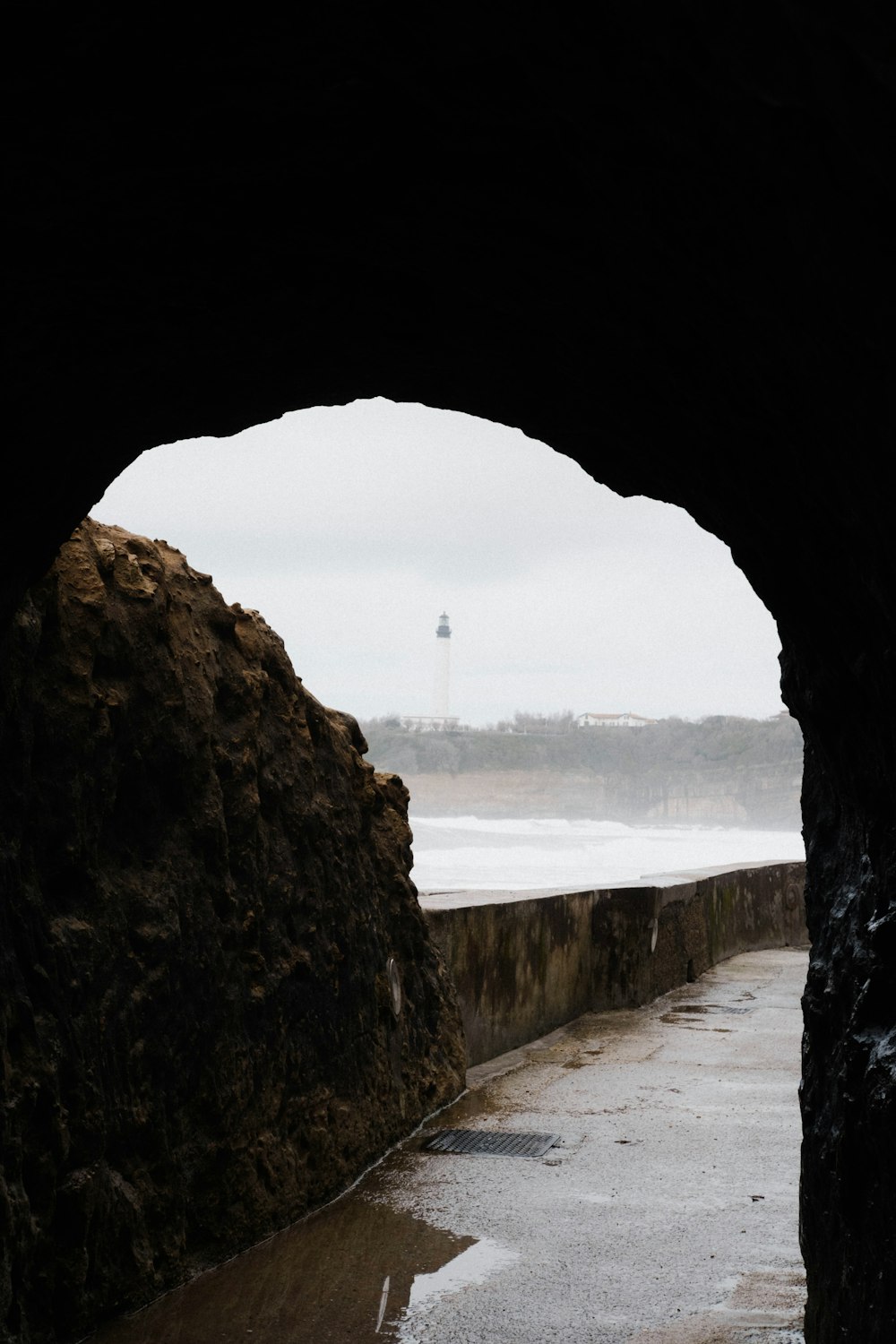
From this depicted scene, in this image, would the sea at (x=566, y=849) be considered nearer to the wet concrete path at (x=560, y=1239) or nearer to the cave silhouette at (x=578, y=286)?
the wet concrete path at (x=560, y=1239)

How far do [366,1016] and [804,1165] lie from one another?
2203 millimetres

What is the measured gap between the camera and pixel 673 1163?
4781mm

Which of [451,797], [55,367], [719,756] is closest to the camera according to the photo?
[55,367]

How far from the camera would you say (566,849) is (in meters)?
44.0

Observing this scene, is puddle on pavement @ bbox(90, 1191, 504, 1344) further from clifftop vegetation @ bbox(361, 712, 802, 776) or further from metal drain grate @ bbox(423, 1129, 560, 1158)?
clifftop vegetation @ bbox(361, 712, 802, 776)

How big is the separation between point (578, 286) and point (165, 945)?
2.33m

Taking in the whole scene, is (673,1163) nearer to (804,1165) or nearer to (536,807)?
(804,1165)

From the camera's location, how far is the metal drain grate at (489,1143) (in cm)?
492

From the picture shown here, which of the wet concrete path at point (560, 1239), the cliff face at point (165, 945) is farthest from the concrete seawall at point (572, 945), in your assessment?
the cliff face at point (165, 945)

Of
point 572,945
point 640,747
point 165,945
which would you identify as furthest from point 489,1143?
point 640,747

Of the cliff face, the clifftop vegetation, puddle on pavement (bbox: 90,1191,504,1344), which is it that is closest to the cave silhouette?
the cliff face

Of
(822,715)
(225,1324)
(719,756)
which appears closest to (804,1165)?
(822,715)

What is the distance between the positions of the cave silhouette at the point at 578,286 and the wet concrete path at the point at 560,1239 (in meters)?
0.64

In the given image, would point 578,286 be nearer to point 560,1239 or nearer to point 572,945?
point 560,1239
